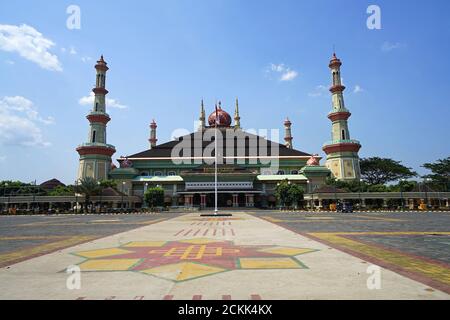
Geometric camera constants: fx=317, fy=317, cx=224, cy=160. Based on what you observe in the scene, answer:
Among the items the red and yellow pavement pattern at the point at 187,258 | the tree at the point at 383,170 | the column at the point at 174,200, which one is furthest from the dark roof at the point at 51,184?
the red and yellow pavement pattern at the point at 187,258

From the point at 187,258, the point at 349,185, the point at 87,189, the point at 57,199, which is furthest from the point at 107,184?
the point at 187,258

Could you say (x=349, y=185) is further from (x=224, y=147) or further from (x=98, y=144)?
(x=98, y=144)

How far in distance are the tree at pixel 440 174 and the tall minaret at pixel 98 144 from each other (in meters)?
70.6

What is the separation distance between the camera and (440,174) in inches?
2891

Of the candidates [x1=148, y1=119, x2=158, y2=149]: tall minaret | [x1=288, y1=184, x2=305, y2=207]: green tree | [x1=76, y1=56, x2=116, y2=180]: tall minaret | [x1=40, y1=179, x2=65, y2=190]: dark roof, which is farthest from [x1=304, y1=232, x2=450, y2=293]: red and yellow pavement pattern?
[x1=40, y1=179, x2=65, y2=190]: dark roof

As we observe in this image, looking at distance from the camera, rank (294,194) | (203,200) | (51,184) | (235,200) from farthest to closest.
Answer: (51,184) < (203,200) < (235,200) < (294,194)

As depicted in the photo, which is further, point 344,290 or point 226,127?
point 226,127

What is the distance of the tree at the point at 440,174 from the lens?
68.2m

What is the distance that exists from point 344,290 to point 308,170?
2510 inches

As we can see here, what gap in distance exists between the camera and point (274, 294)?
17.2ft

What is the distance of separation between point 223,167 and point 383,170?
139 feet

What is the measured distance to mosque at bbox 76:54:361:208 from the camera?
6550cm
